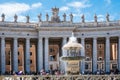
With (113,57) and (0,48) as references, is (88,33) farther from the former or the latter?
(113,57)

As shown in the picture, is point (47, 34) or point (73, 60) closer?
point (73, 60)

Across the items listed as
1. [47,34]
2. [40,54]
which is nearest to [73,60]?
[40,54]

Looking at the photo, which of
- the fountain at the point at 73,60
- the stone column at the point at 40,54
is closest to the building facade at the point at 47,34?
the stone column at the point at 40,54

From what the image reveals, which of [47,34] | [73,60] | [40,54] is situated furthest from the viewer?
[47,34]

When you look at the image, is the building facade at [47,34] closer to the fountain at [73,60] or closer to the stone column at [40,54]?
the stone column at [40,54]

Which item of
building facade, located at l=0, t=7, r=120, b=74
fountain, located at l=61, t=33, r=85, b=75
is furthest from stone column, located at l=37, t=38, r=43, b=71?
fountain, located at l=61, t=33, r=85, b=75

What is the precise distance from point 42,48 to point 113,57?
35984 mm

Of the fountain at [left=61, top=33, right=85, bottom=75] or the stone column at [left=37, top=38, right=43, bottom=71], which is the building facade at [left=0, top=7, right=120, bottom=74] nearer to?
the stone column at [left=37, top=38, right=43, bottom=71]

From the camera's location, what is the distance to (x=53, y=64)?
119 m

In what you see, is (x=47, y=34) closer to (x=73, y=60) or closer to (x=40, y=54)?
(x=40, y=54)

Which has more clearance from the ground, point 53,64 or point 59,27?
point 59,27

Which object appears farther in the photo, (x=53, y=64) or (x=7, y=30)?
(x=53, y=64)

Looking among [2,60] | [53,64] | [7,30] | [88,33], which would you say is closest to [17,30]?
[7,30]

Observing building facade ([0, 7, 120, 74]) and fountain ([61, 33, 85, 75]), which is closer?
fountain ([61, 33, 85, 75])
